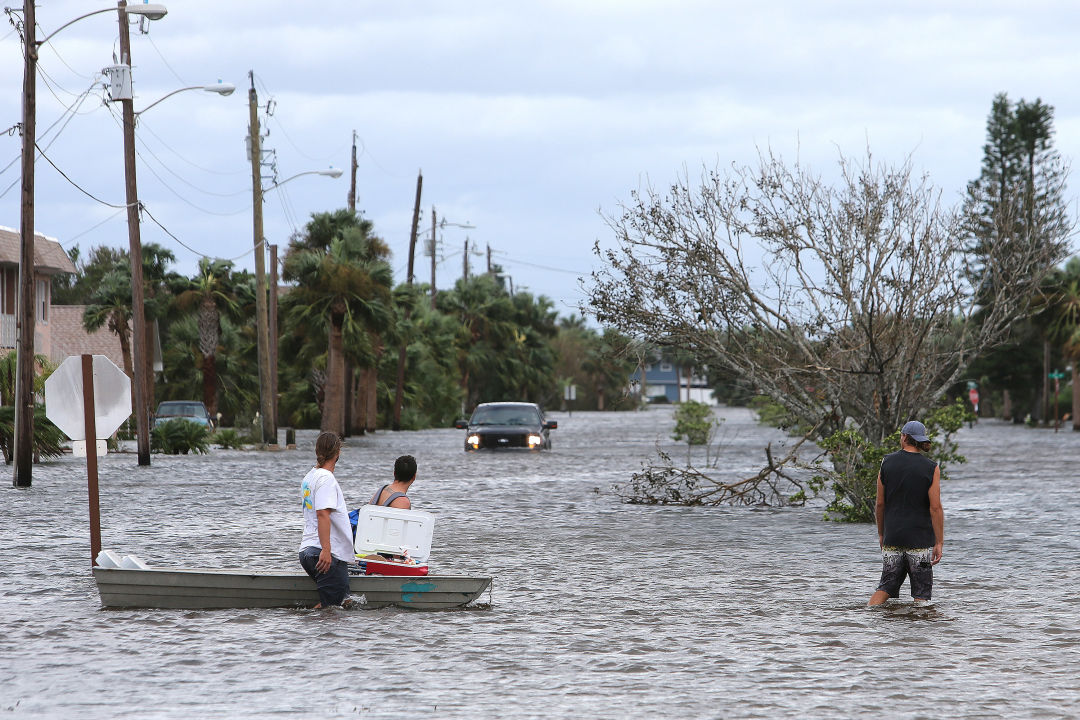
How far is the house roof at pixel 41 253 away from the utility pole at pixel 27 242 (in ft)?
77.4

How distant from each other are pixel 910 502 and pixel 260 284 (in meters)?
32.6

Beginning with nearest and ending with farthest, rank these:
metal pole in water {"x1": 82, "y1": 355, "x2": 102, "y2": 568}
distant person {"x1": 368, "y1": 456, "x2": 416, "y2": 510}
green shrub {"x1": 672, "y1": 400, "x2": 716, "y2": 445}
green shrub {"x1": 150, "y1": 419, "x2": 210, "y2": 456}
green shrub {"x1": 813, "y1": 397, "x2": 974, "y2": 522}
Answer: distant person {"x1": 368, "y1": 456, "x2": 416, "y2": 510}, metal pole in water {"x1": 82, "y1": 355, "x2": 102, "y2": 568}, green shrub {"x1": 813, "y1": 397, "x2": 974, "y2": 522}, green shrub {"x1": 150, "y1": 419, "x2": 210, "y2": 456}, green shrub {"x1": 672, "y1": 400, "x2": 716, "y2": 445}

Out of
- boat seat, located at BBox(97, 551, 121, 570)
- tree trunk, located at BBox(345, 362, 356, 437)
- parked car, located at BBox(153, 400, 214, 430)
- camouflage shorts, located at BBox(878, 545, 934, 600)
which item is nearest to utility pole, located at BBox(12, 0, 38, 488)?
Result: boat seat, located at BBox(97, 551, 121, 570)

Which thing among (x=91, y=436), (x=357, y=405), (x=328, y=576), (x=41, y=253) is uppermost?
(x=41, y=253)

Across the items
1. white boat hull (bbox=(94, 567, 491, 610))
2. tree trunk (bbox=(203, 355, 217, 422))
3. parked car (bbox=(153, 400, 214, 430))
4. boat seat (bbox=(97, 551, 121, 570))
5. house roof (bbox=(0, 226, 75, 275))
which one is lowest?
white boat hull (bbox=(94, 567, 491, 610))

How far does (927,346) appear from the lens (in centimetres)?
2497

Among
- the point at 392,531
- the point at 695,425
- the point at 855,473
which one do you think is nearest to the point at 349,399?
the point at 695,425

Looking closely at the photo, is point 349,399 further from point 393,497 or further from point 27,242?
point 393,497

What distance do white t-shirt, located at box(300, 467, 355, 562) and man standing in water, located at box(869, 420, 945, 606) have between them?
3911 millimetres

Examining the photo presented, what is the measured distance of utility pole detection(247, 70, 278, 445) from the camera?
1613 inches

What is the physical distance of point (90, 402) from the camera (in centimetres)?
1245

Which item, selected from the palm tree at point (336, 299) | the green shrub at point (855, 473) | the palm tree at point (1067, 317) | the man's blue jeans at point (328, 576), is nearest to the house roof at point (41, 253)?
the palm tree at point (336, 299)

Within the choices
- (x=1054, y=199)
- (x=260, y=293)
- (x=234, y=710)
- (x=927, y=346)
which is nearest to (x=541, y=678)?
(x=234, y=710)

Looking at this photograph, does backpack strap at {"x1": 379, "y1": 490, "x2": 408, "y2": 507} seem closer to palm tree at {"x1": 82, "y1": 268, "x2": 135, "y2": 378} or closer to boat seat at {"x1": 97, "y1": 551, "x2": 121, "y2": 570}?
boat seat at {"x1": 97, "y1": 551, "x2": 121, "y2": 570}
